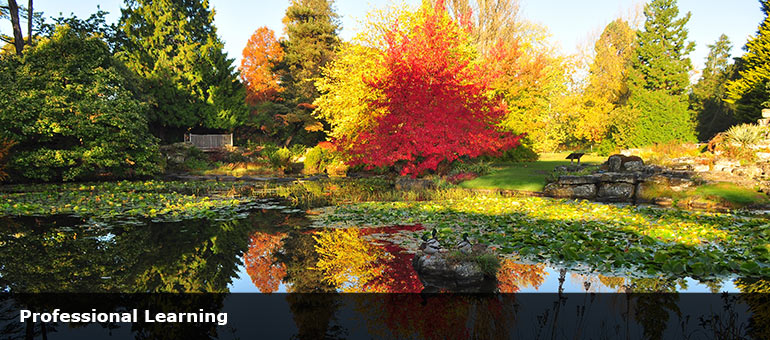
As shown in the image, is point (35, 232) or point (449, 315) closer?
point (449, 315)

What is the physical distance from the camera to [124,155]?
21641mm

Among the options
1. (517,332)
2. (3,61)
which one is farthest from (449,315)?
(3,61)

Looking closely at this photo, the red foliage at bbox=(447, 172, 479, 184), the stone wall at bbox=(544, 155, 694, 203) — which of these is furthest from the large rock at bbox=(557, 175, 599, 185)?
the red foliage at bbox=(447, 172, 479, 184)

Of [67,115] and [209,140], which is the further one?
[209,140]

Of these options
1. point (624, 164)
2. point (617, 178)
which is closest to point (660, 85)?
point (624, 164)

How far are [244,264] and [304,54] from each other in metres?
34.1

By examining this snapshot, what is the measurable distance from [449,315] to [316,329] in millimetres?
1478

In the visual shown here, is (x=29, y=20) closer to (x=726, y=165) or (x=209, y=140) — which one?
(x=209, y=140)

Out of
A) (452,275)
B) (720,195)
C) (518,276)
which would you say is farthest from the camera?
(720,195)

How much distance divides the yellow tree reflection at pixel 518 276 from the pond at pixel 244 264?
1 centimetres

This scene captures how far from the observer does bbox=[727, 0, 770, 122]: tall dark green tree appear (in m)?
24.3

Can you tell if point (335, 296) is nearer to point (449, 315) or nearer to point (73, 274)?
point (449, 315)

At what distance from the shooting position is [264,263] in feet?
23.7

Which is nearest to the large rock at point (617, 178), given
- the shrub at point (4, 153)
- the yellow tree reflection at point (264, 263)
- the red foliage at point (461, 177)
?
the red foliage at point (461, 177)
